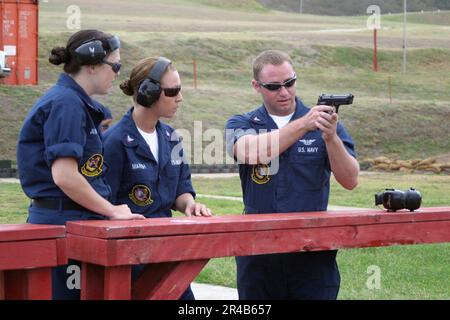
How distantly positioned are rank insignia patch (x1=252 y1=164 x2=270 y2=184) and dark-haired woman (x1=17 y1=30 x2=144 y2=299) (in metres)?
0.84

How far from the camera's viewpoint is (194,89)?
31.1 m

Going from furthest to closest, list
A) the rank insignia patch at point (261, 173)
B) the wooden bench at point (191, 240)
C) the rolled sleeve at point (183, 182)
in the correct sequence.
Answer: the rolled sleeve at point (183, 182), the rank insignia patch at point (261, 173), the wooden bench at point (191, 240)

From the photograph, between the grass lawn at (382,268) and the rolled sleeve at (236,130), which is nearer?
the rolled sleeve at (236,130)

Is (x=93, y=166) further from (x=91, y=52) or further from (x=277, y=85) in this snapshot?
(x=277, y=85)

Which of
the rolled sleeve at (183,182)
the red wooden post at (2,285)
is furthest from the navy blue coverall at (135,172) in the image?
the red wooden post at (2,285)

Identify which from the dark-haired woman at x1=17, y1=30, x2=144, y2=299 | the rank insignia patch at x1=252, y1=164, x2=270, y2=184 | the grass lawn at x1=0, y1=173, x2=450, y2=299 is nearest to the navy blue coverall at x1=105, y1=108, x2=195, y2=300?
the dark-haired woman at x1=17, y1=30, x2=144, y2=299

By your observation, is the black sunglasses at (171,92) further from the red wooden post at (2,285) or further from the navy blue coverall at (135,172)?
the red wooden post at (2,285)

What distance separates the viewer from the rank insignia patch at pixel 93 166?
4875 millimetres

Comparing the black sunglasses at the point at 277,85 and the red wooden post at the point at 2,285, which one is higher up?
the black sunglasses at the point at 277,85

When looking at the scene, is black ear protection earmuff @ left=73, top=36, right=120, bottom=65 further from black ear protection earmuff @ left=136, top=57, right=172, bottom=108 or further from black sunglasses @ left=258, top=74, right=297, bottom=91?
black sunglasses @ left=258, top=74, right=297, bottom=91

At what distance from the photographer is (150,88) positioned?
5.31 metres

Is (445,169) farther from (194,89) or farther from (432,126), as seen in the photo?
(194,89)

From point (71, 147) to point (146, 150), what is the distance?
0.83m

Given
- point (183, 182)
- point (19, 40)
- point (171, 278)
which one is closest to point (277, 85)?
point (183, 182)
